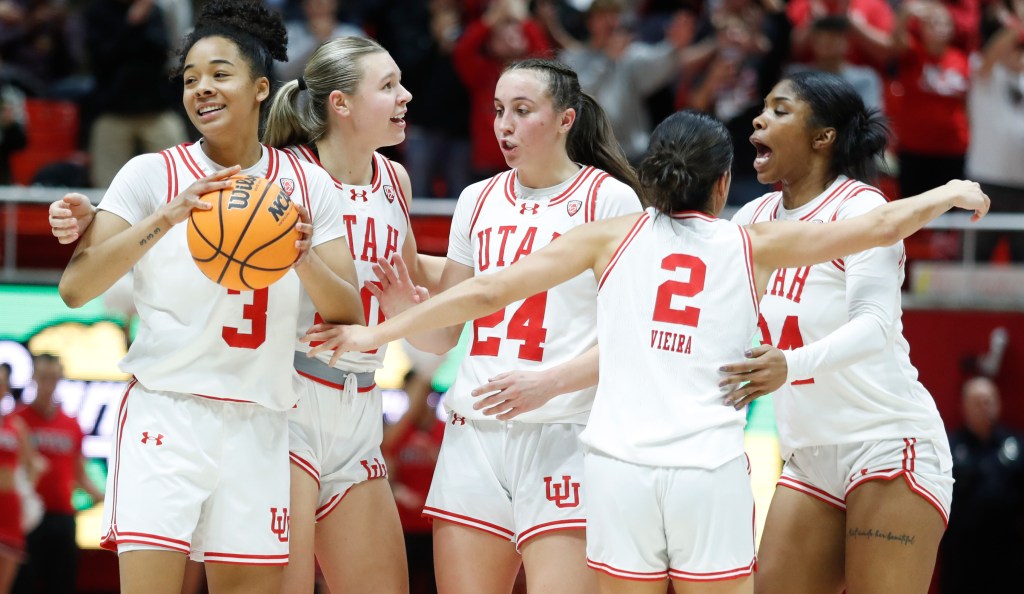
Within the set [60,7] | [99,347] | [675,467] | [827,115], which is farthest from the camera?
[60,7]

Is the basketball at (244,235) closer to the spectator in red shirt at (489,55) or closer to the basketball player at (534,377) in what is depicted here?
the basketball player at (534,377)

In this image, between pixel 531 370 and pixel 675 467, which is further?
pixel 531 370

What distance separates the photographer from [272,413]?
470 centimetres

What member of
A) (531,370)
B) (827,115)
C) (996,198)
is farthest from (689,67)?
(531,370)

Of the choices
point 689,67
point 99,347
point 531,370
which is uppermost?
point 689,67

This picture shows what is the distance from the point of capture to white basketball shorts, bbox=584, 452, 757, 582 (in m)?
4.16

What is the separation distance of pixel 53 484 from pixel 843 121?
20.7 feet

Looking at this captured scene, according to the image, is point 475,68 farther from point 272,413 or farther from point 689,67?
point 272,413

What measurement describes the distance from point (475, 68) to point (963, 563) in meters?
5.26

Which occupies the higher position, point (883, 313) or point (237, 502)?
point (883, 313)

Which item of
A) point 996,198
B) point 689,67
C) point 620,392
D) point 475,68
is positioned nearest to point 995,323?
point 996,198

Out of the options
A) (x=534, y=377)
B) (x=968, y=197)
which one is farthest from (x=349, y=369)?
(x=968, y=197)

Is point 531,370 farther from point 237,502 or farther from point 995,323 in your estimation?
point 995,323

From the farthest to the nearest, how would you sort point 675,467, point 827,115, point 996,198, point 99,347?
point 996,198, point 99,347, point 827,115, point 675,467
